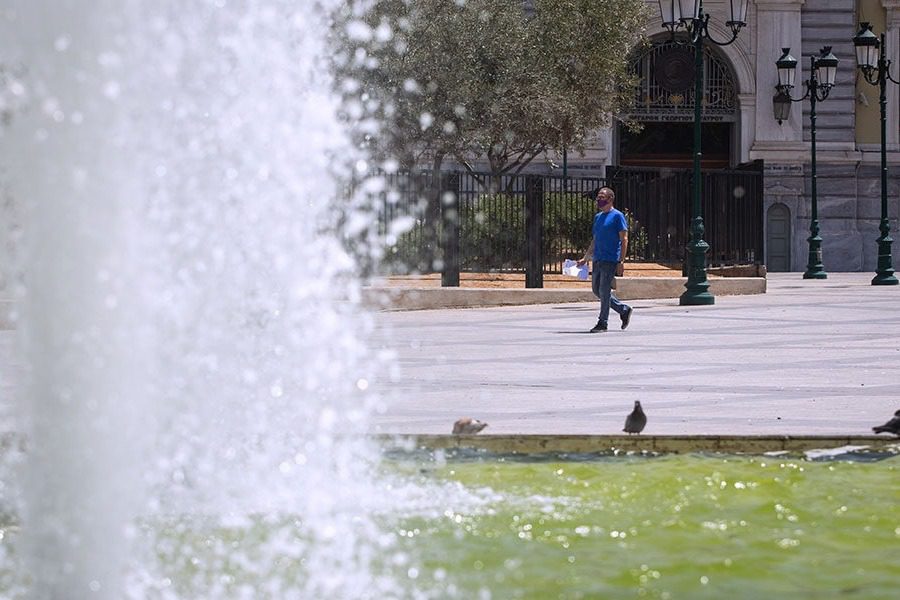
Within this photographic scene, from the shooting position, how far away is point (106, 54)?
172 inches

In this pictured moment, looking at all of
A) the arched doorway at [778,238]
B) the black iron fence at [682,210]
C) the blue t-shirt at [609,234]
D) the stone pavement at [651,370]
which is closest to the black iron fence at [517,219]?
the black iron fence at [682,210]

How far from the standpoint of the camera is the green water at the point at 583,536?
510 centimetres

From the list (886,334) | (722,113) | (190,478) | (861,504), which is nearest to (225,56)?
(190,478)

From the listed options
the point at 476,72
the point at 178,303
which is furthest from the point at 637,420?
the point at 476,72

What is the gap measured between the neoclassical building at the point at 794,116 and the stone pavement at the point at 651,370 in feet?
56.4

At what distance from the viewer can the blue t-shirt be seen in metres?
16.0

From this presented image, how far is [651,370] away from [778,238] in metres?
26.0

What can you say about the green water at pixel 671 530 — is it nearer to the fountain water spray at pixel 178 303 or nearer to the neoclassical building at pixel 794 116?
the fountain water spray at pixel 178 303

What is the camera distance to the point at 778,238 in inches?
1457

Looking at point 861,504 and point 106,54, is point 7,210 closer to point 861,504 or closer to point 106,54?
point 106,54

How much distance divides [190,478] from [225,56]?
1.66 metres

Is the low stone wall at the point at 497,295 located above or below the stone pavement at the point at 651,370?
above

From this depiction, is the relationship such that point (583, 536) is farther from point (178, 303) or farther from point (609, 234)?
point (609, 234)

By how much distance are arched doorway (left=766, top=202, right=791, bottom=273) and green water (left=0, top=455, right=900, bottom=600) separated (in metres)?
30.4
